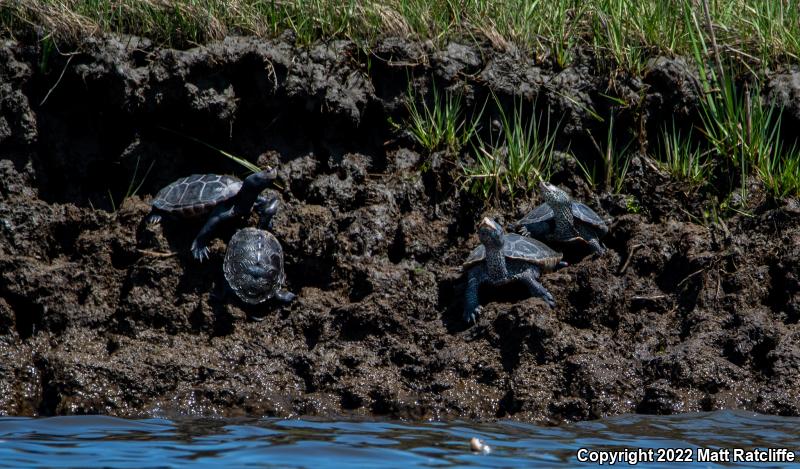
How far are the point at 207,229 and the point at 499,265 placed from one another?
1.96 m

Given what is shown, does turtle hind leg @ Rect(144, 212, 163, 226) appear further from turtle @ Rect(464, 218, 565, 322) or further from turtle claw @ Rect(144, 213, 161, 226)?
turtle @ Rect(464, 218, 565, 322)

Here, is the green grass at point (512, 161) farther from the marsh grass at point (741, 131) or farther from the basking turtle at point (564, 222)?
the marsh grass at point (741, 131)

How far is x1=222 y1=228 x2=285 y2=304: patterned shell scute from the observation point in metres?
6.50

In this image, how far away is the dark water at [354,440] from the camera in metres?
4.98

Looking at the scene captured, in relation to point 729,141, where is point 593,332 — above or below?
below

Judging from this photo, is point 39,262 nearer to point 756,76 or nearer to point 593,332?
point 593,332

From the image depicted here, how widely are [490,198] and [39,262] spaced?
122 inches

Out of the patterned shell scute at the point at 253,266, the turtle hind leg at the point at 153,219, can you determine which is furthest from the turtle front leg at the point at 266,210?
the turtle hind leg at the point at 153,219

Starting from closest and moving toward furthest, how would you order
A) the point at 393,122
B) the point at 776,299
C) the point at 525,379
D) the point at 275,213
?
the point at 525,379
the point at 776,299
the point at 275,213
the point at 393,122

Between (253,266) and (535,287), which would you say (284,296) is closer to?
(253,266)

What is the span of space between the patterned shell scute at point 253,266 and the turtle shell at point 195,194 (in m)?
0.30

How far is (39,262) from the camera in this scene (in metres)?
6.83

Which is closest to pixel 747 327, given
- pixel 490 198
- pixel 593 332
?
pixel 593 332

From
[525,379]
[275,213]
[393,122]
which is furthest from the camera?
[393,122]
